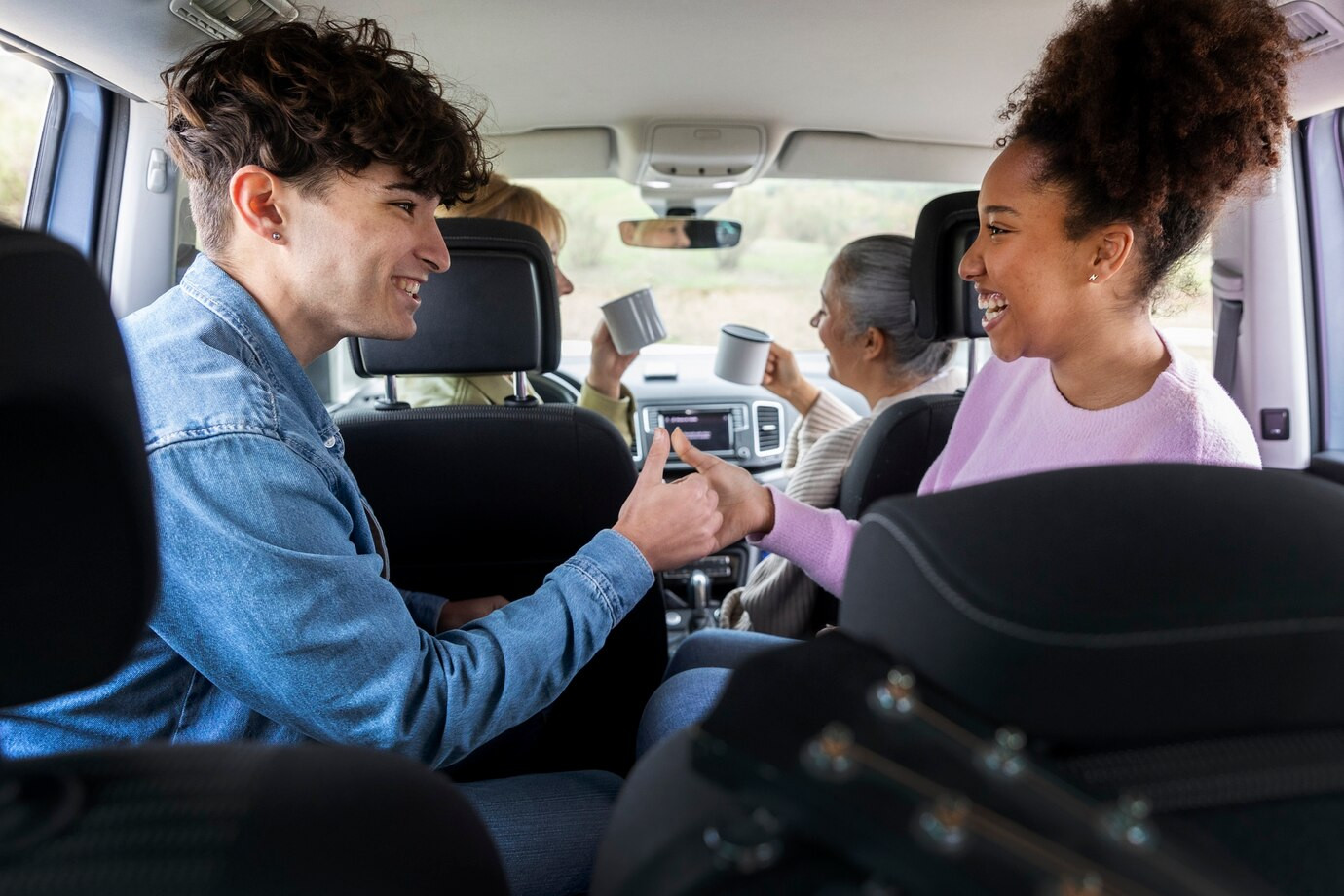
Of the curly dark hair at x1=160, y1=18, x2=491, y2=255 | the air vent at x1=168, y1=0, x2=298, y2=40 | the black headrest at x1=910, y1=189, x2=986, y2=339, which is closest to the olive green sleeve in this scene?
the black headrest at x1=910, y1=189, x2=986, y2=339

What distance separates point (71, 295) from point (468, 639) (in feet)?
2.28

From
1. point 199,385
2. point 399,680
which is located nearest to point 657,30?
point 199,385

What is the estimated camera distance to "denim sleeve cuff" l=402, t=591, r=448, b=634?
176cm

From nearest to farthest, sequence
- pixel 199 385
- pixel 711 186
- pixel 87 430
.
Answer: pixel 87 430 < pixel 199 385 < pixel 711 186

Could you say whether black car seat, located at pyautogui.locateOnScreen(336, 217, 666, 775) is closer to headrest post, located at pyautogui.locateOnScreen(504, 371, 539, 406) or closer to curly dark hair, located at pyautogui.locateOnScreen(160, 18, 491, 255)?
headrest post, located at pyautogui.locateOnScreen(504, 371, 539, 406)

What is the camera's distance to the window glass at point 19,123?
2.16m

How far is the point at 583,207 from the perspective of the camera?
354cm

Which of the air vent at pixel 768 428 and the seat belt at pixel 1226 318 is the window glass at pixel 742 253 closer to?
the air vent at pixel 768 428

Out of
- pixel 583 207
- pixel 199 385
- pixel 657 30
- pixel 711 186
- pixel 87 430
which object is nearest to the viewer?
pixel 87 430

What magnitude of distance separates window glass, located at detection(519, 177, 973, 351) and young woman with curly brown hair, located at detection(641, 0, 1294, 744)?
1.24 meters

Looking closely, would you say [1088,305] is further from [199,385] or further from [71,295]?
[71,295]

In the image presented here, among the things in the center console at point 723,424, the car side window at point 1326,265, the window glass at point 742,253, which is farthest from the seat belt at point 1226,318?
the center console at point 723,424

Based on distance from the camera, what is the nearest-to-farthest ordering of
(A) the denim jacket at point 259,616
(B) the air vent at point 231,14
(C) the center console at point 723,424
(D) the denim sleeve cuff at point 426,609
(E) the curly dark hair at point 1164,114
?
(A) the denim jacket at point 259,616 < (E) the curly dark hair at point 1164,114 < (D) the denim sleeve cuff at point 426,609 < (B) the air vent at point 231,14 < (C) the center console at point 723,424

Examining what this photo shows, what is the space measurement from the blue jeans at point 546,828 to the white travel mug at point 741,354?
1514mm
